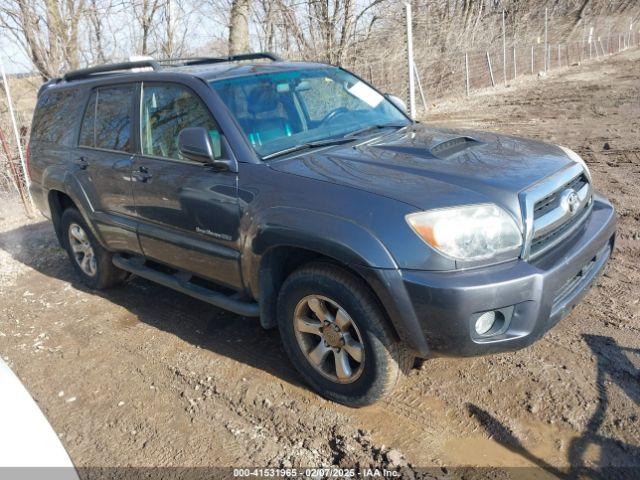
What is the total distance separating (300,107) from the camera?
148 inches

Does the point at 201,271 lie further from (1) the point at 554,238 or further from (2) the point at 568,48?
(2) the point at 568,48

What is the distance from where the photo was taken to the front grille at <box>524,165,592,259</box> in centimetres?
273

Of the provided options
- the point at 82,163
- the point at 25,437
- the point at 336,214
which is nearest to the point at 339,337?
the point at 336,214

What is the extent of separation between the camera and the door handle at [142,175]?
12.8 feet

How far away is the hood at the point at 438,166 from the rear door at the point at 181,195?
19.1 inches

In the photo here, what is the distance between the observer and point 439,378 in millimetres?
3305

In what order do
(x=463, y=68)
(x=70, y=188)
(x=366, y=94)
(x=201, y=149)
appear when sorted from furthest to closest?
1. (x=463, y=68)
2. (x=70, y=188)
3. (x=366, y=94)
4. (x=201, y=149)

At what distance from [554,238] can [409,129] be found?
4.62 feet

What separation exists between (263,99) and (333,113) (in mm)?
525

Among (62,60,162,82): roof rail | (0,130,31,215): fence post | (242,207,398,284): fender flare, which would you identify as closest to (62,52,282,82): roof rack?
(62,60,162,82): roof rail

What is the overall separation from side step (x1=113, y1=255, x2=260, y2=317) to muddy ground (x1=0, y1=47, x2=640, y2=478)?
1.35ft

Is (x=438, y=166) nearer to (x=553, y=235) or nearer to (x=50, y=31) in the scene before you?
(x=553, y=235)

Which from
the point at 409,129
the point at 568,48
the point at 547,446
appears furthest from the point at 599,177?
the point at 568,48

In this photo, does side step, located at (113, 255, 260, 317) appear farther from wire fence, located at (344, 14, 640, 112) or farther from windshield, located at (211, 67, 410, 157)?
wire fence, located at (344, 14, 640, 112)
